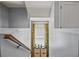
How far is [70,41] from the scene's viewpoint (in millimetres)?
1526

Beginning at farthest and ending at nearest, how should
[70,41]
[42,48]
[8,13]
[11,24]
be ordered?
[42,48]
[11,24]
[8,13]
[70,41]

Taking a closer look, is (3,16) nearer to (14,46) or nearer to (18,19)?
(18,19)

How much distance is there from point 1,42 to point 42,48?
775 mm

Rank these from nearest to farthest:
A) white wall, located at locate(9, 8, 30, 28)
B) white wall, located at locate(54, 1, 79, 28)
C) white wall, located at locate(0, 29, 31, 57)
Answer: white wall, located at locate(54, 1, 79, 28) → white wall, located at locate(0, 29, 31, 57) → white wall, located at locate(9, 8, 30, 28)

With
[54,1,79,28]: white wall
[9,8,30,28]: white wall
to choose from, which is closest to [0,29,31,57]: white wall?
[9,8,30,28]: white wall

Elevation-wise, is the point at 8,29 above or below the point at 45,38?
above

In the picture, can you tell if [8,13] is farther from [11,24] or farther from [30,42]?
[30,42]

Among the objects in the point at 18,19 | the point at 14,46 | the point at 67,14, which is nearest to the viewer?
the point at 67,14

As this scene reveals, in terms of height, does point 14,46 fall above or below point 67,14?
below

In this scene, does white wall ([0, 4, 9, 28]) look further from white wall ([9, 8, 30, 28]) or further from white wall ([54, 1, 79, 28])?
white wall ([54, 1, 79, 28])

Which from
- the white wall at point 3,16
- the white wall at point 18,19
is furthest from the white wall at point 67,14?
the white wall at point 3,16

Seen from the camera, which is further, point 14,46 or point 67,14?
point 14,46

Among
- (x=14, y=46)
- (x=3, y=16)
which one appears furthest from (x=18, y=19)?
(x=14, y=46)

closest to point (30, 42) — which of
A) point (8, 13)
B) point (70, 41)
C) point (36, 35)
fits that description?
point (36, 35)
